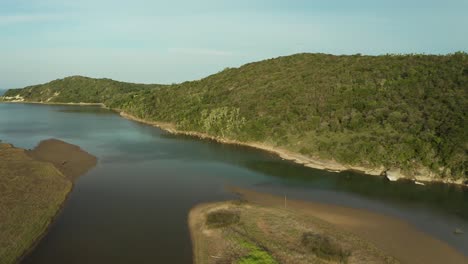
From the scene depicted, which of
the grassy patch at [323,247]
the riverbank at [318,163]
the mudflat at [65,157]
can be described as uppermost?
the riverbank at [318,163]

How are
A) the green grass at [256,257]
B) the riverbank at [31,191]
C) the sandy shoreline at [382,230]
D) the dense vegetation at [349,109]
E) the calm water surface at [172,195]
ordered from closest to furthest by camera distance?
the green grass at [256,257] < the riverbank at [31,191] < the calm water surface at [172,195] < the sandy shoreline at [382,230] < the dense vegetation at [349,109]

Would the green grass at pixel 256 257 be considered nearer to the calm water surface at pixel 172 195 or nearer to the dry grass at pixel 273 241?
the dry grass at pixel 273 241

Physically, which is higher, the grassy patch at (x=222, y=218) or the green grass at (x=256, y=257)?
the grassy patch at (x=222, y=218)

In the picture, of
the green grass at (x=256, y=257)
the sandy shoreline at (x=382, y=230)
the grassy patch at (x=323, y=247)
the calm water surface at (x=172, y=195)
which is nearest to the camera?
the green grass at (x=256, y=257)

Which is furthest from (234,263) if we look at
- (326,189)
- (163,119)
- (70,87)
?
(70,87)

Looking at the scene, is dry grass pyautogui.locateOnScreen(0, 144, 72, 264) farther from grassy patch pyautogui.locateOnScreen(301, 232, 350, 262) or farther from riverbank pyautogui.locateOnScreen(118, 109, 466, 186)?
riverbank pyautogui.locateOnScreen(118, 109, 466, 186)

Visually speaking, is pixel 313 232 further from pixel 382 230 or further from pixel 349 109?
pixel 349 109

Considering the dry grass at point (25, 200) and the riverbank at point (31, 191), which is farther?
the riverbank at point (31, 191)

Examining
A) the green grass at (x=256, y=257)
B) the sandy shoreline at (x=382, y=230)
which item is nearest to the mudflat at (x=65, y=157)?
the sandy shoreline at (x=382, y=230)
